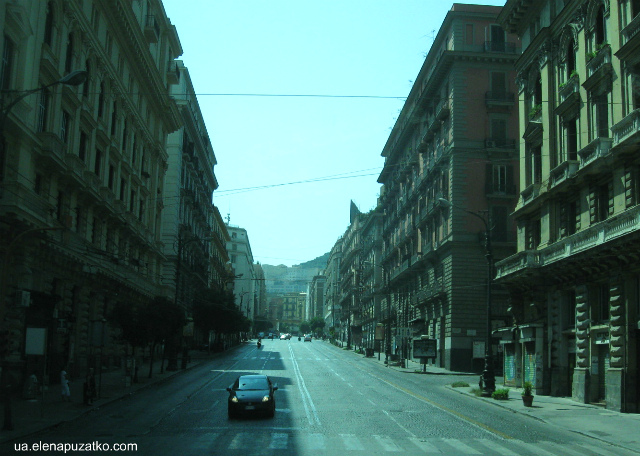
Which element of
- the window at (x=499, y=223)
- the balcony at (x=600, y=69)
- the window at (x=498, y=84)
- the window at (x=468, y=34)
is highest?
the window at (x=468, y=34)

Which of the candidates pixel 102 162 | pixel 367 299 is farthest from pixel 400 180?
pixel 102 162

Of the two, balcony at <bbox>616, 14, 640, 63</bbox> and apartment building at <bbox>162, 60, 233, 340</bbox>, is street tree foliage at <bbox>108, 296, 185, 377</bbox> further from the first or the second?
balcony at <bbox>616, 14, 640, 63</bbox>

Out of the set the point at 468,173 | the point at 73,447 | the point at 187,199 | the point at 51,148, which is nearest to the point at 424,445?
the point at 73,447

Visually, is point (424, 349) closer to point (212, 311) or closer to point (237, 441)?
point (212, 311)

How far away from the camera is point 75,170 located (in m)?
35.1

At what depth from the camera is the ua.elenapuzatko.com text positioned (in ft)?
51.7

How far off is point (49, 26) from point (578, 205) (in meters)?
24.4

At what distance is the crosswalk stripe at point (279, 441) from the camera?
54.1 feet

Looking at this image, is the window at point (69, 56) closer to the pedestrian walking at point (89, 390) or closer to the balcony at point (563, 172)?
the pedestrian walking at point (89, 390)

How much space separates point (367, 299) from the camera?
115 metres

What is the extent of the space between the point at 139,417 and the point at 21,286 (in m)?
9.04


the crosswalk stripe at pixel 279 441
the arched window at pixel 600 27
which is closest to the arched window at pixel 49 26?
the crosswalk stripe at pixel 279 441

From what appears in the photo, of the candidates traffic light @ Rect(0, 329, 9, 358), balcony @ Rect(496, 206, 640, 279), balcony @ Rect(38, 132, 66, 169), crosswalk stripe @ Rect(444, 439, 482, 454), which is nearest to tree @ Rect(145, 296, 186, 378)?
balcony @ Rect(38, 132, 66, 169)

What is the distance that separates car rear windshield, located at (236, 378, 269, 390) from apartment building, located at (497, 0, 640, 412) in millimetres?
13017
